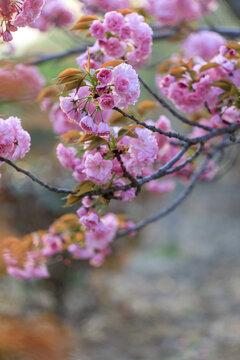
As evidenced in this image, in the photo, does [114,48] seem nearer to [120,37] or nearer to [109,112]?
[120,37]

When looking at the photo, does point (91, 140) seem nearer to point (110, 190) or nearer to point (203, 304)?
point (110, 190)

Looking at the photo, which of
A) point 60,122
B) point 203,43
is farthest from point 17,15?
point 203,43

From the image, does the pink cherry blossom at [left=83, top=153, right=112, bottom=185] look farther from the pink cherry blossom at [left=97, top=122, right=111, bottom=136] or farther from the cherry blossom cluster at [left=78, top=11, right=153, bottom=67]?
the cherry blossom cluster at [left=78, top=11, right=153, bottom=67]

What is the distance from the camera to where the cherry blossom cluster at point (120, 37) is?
1.30m

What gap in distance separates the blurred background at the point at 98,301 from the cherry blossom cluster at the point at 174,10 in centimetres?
18

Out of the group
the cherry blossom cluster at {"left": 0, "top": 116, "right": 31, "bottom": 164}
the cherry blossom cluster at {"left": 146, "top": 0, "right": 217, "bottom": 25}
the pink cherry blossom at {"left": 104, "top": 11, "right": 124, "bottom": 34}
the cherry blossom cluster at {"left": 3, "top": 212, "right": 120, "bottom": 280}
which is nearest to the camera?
the cherry blossom cluster at {"left": 0, "top": 116, "right": 31, "bottom": 164}

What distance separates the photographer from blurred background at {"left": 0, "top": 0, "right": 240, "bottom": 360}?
336cm

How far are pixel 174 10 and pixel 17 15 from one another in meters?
2.12

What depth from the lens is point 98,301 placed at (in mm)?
5238

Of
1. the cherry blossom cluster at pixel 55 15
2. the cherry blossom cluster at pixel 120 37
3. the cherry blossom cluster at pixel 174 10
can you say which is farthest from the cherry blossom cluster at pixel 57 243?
the cherry blossom cluster at pixel 174 10

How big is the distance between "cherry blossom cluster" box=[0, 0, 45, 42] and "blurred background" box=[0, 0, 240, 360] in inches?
40.1

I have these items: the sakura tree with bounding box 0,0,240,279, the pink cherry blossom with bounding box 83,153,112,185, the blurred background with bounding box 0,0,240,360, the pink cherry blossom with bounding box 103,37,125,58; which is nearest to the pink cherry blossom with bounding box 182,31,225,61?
the sakura tree with bounding box 0,0,240,279

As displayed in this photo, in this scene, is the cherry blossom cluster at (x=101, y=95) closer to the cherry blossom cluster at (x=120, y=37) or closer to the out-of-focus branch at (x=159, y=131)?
the out-of-focus branch at (x=159, y=131)

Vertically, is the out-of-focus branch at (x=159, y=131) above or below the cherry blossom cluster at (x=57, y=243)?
below
